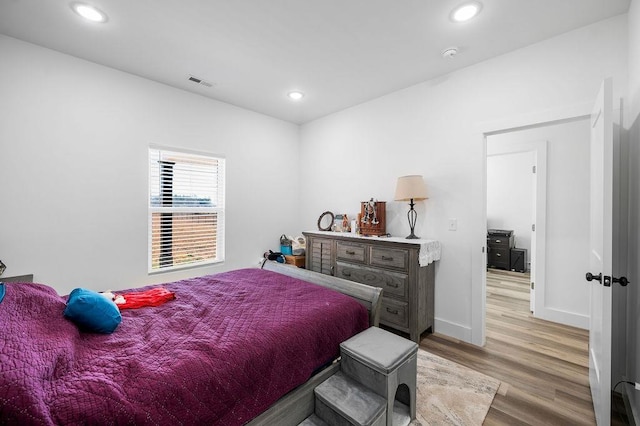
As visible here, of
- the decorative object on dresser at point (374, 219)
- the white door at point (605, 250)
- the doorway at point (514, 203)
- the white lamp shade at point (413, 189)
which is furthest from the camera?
the doorway at point (514, 203)

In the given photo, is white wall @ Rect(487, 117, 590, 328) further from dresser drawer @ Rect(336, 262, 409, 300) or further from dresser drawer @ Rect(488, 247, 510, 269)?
dresser drawer @ Rect(488, 247, 510, 269)

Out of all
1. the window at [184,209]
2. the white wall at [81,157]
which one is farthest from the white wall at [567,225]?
the white wall at [81,157]

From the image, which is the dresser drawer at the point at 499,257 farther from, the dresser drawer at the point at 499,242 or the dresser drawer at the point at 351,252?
the dresser drawer at the point at 351,252

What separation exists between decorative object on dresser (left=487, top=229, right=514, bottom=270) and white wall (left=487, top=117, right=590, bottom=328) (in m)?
2.57

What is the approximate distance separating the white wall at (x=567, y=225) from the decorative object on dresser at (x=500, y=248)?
257 cm

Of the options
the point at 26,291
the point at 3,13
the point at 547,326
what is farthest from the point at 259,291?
the point at 547,326

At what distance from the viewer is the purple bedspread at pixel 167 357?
0.94 m

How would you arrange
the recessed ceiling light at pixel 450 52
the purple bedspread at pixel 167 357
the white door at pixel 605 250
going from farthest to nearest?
the recessed ceiling light at pixel 450 52 < the white door at pixel 605 250 < the purple bedspread at pixel 167 357

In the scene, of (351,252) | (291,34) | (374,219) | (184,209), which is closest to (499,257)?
(374,219)

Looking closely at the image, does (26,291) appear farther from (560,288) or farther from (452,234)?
(560,288)

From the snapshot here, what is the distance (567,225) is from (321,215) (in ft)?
10.0

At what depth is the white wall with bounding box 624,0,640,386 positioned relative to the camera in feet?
5.76

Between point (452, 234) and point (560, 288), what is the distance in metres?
1.63

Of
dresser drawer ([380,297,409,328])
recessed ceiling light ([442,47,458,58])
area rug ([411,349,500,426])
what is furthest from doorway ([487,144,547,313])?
area rug ([411,349,500,426])
